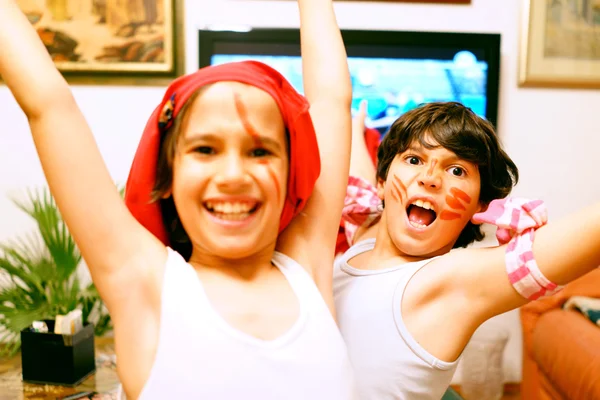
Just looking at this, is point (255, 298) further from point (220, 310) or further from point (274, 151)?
point (274, 151)

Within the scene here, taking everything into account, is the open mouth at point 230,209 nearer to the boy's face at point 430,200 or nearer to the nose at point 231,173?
the nose at point 231,173

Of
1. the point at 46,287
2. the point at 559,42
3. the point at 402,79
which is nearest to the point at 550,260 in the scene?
the point at 402,79

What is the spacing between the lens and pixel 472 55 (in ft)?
8.33

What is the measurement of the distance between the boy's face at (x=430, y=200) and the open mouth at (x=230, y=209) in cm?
37

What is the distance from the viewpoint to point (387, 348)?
3.05ft

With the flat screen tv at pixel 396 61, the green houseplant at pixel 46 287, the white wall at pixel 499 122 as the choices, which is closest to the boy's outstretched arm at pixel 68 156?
the green houseplant at pixel 46 287

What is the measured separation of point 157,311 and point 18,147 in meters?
2.25

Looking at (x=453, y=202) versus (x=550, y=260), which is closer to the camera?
(x=550, y=260)

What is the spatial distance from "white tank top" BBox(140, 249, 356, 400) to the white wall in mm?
2040

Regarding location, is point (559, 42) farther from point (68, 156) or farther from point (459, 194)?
point (68, 156)

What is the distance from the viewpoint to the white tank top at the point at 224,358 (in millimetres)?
672

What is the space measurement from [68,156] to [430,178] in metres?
0.60

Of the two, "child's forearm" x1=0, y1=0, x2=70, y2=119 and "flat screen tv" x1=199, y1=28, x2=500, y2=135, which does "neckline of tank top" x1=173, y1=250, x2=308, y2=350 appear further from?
"flat screen tv" x1=199, y1=28, x2=500, y2=135

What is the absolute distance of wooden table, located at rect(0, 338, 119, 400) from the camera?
1853mm
